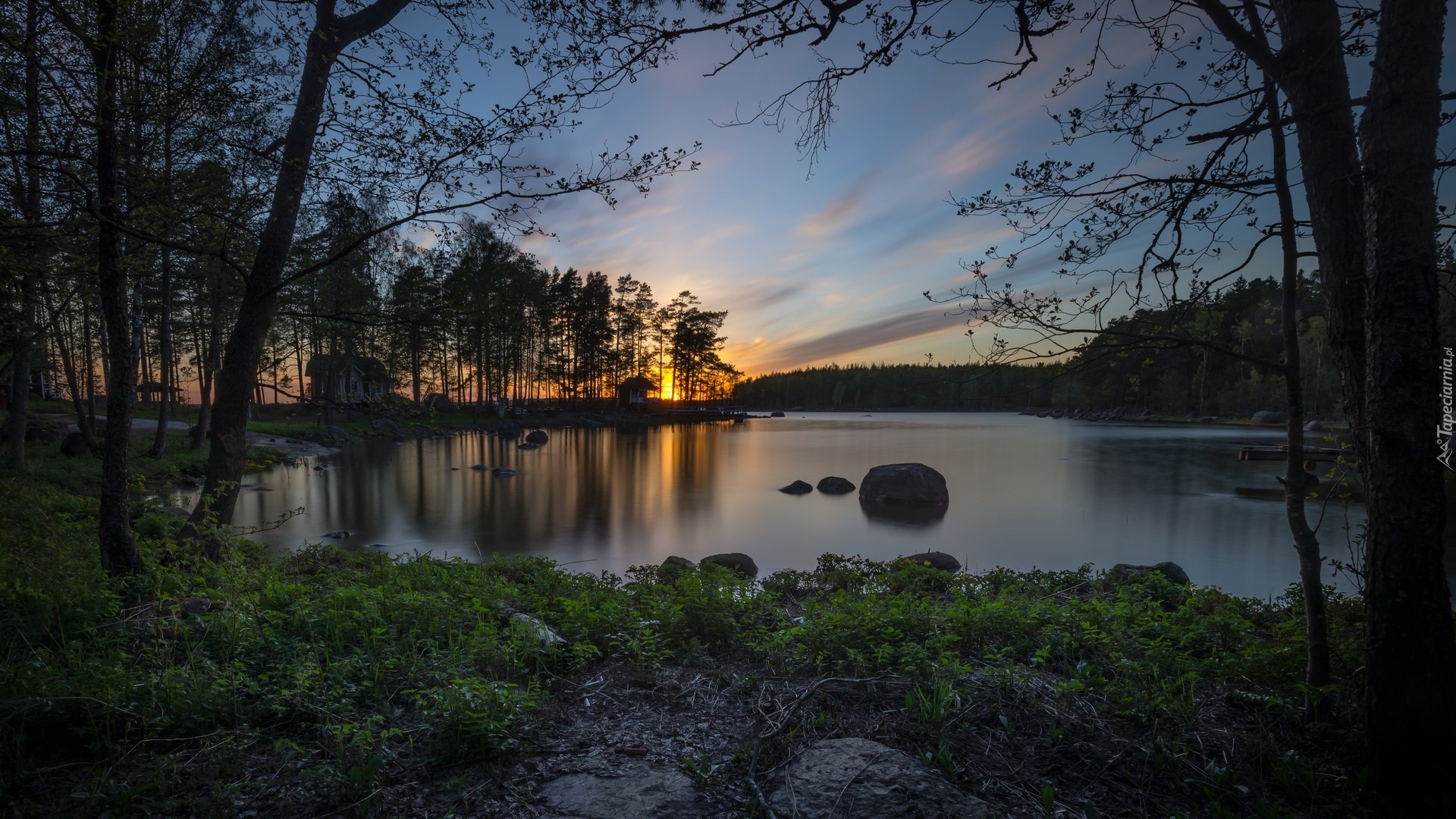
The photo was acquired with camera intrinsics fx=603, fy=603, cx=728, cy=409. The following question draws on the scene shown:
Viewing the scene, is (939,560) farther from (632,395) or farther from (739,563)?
(632,395)

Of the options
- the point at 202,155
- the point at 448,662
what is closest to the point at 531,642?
the point at 448,662

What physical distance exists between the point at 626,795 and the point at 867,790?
1055mm

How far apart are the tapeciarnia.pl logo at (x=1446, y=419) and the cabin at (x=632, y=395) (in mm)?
64451

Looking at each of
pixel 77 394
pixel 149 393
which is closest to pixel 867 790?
pixel 77 394

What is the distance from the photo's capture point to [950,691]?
3314mm

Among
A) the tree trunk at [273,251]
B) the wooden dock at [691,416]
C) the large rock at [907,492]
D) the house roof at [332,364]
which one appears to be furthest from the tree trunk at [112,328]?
the wooden dock at [691,416]

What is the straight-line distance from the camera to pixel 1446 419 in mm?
2906

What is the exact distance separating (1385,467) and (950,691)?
7.37 ft

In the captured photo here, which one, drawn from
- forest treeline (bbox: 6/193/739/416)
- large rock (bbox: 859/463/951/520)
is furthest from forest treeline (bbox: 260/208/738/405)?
large rock (bbox: 859/463/951/520)

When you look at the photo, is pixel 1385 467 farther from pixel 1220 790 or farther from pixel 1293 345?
pixel 1220 790

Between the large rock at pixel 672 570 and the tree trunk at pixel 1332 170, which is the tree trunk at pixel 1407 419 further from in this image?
the large rock at pixel 672 570

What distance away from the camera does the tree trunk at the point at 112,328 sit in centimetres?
391

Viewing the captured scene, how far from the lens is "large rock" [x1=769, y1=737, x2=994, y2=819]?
2.52m

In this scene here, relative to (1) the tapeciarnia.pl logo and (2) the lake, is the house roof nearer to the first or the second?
(2) the lake
